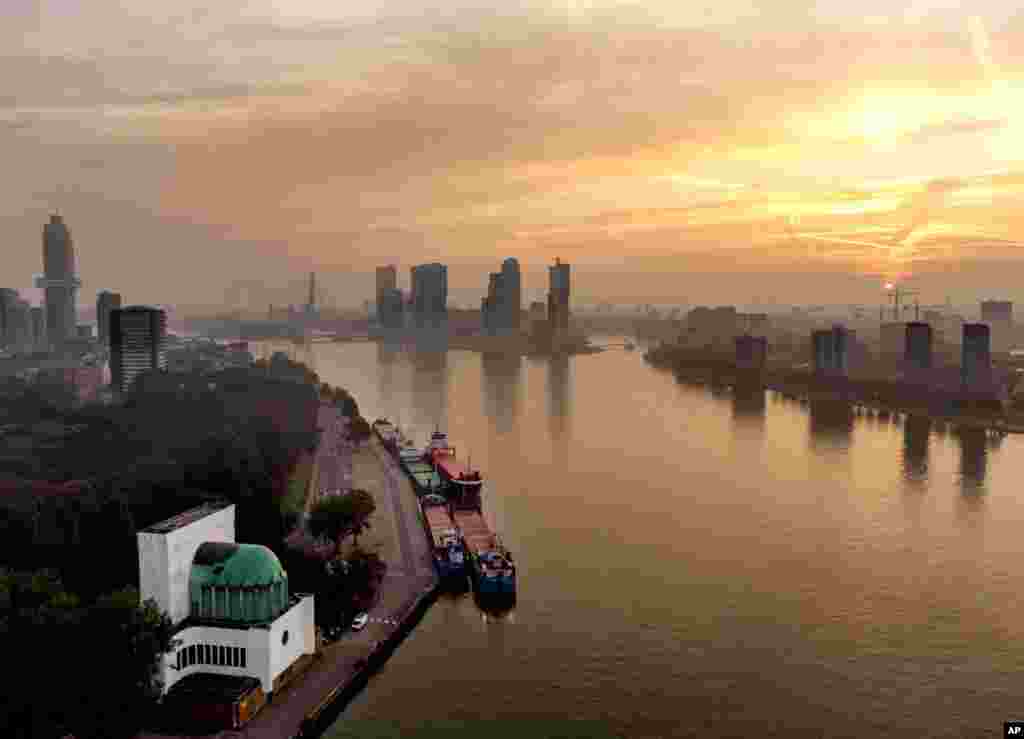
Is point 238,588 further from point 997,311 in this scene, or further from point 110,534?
point 997,311

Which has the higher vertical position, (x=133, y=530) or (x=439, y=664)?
(x=133, y=530)

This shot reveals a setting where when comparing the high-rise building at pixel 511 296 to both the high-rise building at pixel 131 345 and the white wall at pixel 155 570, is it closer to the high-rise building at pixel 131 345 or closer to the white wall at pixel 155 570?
the high-rise building at pixel 131 345

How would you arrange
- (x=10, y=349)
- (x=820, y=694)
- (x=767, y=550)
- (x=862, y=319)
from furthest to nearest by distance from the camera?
(x=862, y=319) → (x=10, y=349) → (x=767, y=550) → (x=820, y=694)

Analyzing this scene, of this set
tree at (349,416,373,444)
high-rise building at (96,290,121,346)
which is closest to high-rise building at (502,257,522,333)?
high-rise building at (96,290,121,346)

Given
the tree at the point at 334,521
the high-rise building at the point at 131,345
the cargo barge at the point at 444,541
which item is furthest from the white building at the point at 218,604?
the high-rise building at the point at 131,345

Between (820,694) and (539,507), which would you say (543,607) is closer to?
(820,694)

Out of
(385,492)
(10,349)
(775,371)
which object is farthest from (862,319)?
(385,492)

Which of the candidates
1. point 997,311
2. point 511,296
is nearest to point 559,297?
point 511,296

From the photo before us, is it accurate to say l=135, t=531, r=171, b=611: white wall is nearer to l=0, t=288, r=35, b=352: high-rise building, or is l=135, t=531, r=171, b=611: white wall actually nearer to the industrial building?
the industrial building
